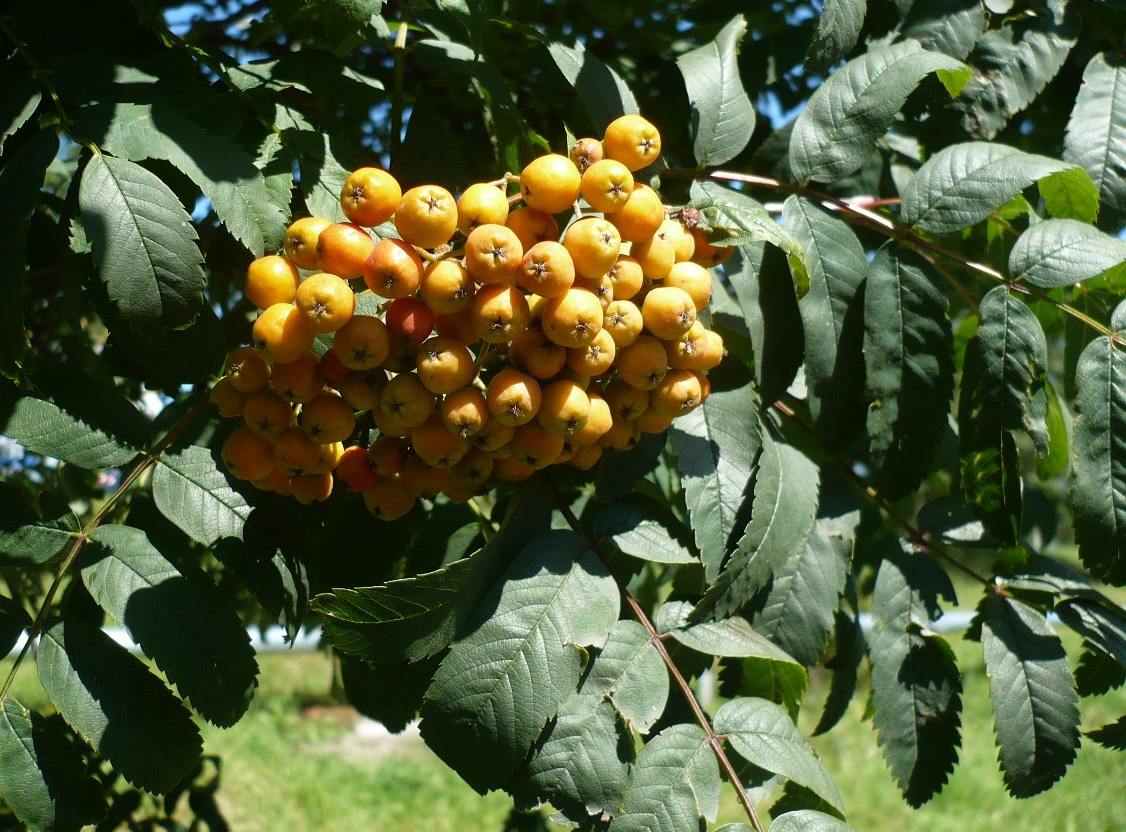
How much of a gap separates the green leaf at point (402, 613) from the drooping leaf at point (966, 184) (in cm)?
100

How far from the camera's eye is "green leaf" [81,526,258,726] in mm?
1311

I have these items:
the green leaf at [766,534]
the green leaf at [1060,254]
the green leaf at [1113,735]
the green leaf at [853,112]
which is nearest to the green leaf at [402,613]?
the green leaf at [766,534]

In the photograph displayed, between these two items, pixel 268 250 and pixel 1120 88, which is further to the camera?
pixel 1120 88

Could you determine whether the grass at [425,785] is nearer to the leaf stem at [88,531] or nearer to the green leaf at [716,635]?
the green leaf at [716,635]

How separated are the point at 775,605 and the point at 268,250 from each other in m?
1.03

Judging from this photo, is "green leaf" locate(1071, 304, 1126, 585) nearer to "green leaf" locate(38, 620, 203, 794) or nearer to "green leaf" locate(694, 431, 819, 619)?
"green leaf" locate(694, 431, 819, 619)

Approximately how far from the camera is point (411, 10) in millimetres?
1755

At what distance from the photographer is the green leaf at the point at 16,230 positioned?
47.9 inches

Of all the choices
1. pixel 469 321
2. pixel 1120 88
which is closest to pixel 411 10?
pixel 469 321

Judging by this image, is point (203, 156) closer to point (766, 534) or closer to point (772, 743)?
point (766, 534)

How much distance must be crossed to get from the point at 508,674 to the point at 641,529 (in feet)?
1.21

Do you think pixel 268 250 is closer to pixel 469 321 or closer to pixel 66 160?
pixel 469 321

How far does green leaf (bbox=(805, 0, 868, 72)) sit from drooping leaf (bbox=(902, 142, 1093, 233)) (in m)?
0.29

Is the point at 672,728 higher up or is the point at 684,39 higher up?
the point at 684,39
